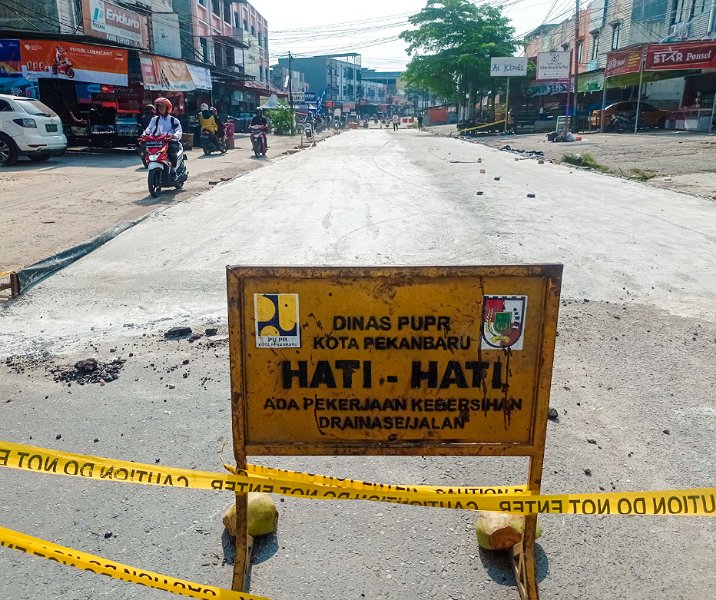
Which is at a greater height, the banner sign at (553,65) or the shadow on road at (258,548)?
the banner sign at (553,65)

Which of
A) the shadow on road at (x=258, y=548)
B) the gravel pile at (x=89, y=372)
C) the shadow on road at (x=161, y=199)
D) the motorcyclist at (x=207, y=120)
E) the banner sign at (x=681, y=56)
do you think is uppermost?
the banner sign at (x=681, y=56)

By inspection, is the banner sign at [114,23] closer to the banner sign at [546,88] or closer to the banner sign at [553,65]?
the banner sign at [553,65]

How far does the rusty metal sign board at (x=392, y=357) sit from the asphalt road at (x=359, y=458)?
594mm

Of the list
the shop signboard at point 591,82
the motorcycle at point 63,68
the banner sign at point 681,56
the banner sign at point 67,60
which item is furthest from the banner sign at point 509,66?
the motorcycle at point 63,68

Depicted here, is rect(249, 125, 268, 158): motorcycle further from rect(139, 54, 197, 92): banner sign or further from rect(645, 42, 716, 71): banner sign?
rect(645, 42, 716, 71): banner sign

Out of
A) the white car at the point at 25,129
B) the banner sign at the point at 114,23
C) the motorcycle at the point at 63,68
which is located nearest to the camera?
the white car at the point at 25,129

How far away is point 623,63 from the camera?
118 feet

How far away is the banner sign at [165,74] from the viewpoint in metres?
25.1

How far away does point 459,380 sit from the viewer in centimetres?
242

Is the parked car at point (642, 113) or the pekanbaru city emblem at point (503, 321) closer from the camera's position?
the pekanbaru city emblem at point (503, 321)

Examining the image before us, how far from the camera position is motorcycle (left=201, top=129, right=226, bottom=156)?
81.6 ft

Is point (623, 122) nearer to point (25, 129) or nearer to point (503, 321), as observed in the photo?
point (25, 129)

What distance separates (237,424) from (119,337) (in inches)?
128

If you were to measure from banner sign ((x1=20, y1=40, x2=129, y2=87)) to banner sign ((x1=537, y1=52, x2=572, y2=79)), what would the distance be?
3305 centimetres
